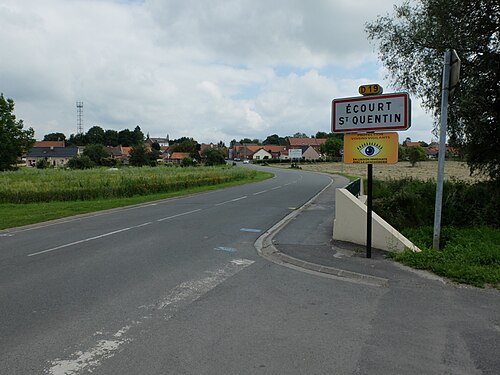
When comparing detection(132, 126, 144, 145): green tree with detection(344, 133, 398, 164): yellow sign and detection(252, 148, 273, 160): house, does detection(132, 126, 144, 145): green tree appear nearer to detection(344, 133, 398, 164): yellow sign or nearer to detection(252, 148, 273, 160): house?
detection(252, 148, 273, 160): house

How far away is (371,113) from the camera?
7.54m

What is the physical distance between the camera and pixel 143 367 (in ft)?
12.0

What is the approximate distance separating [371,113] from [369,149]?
66 centimetres

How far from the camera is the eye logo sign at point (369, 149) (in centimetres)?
749

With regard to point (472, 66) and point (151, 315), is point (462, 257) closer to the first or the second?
point (151, 315)

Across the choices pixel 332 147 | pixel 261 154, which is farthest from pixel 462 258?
pixel 261 154

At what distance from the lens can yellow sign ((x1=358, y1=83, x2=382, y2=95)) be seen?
7457mm

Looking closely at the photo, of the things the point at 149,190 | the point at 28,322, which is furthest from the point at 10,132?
the point at 28,322

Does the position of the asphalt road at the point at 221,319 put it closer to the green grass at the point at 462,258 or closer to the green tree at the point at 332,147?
the green grass at the point at 462,258

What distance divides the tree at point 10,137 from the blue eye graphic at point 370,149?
69.9 meters

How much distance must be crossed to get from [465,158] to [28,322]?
45.5 feet

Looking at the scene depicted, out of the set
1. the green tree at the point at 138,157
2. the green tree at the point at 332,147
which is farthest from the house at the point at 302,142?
the green tree at the point at 138,157

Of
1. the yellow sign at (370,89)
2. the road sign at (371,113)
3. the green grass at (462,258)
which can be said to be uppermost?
the yellow sign at (370,89)

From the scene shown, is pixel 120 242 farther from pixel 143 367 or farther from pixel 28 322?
pixel 143 367
